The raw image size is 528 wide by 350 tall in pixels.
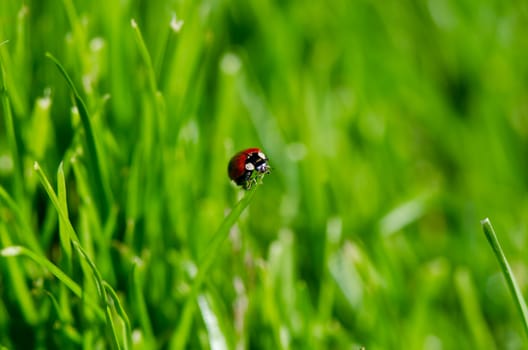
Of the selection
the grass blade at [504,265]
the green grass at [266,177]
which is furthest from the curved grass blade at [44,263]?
the grass blade at [504,265]

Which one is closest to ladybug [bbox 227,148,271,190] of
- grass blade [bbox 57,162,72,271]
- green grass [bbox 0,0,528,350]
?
green grass [bbox 0,0,528,350]

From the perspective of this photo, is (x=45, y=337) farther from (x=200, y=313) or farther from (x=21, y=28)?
(x=21, y=28)

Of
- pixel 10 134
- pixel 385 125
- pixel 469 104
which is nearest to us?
pixel 10 134

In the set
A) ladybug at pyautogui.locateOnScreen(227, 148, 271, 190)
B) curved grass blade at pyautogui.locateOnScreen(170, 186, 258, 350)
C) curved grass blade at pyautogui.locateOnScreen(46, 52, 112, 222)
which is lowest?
curved grass blade at pyautogui.locateOnScreen(170, 186, 258, 350)

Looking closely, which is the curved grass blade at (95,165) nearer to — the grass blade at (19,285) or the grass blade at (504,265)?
the grass blade at (19,285)

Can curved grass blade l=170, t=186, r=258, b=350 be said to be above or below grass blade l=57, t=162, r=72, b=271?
below

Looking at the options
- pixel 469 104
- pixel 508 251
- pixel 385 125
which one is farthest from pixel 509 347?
pixel 469 104

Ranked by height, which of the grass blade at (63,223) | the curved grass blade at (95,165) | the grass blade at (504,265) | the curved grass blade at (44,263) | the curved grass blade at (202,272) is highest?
the curved grass blade at (95,165)

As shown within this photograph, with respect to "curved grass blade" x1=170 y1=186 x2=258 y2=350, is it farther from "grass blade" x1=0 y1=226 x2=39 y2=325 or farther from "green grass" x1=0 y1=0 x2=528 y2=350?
"grass blade" x1=0 y1=226 x2=39 y2=325
